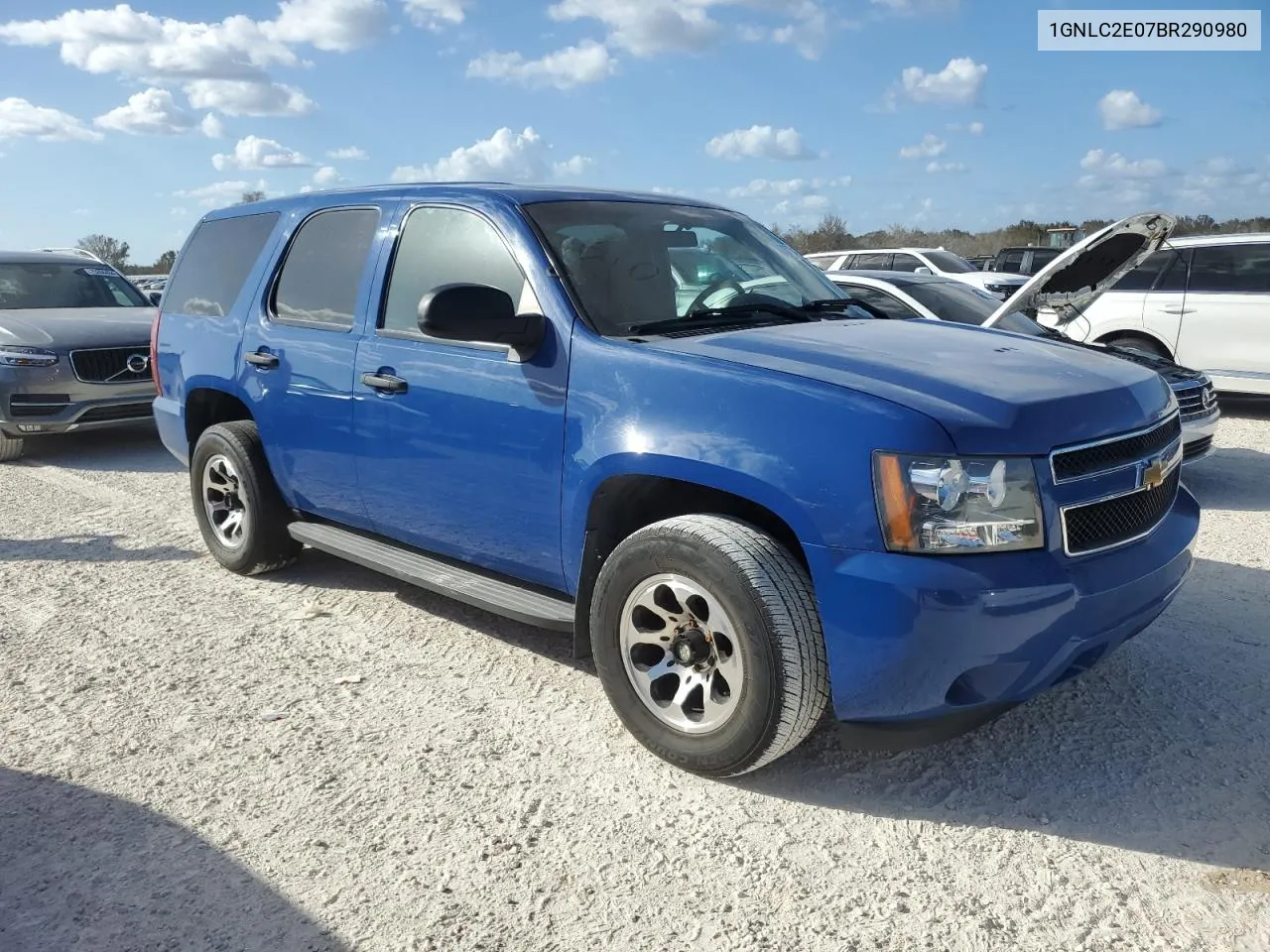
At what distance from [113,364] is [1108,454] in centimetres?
840

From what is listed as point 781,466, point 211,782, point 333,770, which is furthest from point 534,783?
point 781,466

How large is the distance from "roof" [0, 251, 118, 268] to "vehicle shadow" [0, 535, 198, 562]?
16.5 feet

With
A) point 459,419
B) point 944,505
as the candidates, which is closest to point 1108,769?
point 944,505

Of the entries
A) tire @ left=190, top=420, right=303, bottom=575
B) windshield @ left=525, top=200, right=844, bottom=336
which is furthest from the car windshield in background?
windshield @ left=525, top=200, right=844, bottom=336

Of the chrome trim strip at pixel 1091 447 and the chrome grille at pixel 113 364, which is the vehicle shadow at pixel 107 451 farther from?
the chrome trim strip at pixel 1091 447

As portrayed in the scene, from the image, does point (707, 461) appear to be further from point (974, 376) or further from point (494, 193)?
point (494, 193)

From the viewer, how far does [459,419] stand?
372cm

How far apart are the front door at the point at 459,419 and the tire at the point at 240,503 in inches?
36.5

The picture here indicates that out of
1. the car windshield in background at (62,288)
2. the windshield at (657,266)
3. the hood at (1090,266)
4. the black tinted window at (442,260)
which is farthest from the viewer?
the car windshield in background at (62,288)

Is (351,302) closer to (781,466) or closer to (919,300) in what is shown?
(781,466)

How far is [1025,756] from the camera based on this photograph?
3.33 m

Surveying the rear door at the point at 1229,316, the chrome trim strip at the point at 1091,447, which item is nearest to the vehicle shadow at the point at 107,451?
the chrome trim strip at the point at 1091,447

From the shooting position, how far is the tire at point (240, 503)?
4.93 meters

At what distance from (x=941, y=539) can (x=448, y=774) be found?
5.50 feet
